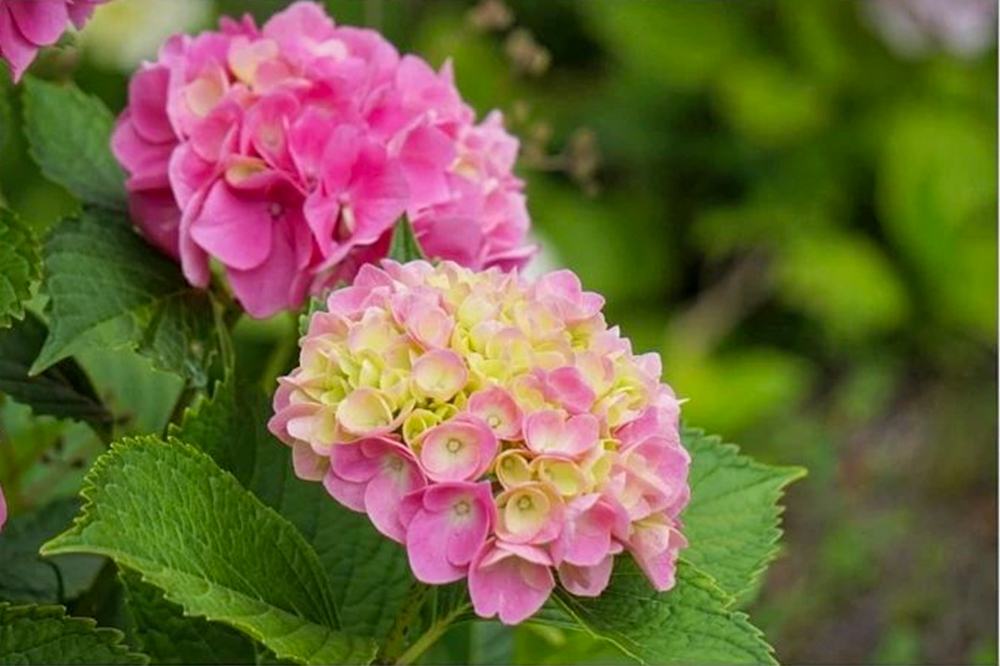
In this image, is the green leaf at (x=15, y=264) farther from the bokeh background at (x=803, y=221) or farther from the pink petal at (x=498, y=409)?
the bokeh background at (x=803, y=221)

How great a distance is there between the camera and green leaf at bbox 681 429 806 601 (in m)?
0.76

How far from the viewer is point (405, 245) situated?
79 centimetres

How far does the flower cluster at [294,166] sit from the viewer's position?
816 mm

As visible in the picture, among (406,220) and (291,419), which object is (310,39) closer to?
(406,220)

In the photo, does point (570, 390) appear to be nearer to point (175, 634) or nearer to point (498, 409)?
point (498, 409)

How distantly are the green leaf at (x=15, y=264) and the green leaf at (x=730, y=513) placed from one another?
0.30 m

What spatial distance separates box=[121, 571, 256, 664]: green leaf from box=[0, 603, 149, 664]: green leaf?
49mm

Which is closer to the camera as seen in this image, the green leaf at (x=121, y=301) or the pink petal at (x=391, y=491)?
the pink petal at (x=391, y=491)

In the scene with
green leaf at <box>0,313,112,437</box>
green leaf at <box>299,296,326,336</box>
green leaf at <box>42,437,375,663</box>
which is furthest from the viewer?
green leaf at <box>0,313,112,437</box>

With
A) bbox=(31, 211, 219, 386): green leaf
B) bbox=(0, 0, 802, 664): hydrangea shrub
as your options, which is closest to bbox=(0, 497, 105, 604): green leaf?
bbox=(0, 0, 802, 664): hydrangea shrub

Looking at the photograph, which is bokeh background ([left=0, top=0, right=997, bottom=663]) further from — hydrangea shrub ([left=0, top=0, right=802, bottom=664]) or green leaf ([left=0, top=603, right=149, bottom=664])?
green leaf ([left=0, top=603, right=149, bottom=664])

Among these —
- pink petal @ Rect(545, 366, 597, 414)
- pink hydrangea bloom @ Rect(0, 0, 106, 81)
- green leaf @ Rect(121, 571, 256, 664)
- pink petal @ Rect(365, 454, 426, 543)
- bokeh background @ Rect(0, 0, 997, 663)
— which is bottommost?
green leaf @ Rect(121, 571, 256, 664)

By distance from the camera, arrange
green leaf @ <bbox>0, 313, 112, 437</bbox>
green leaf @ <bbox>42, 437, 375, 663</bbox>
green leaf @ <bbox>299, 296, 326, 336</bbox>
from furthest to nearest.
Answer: green leaf @ <bbox>0, 313, 112, 437</bbox> < green leaf @ <bbox>299, 296, 326, 336</bbox> < green leaf @ <bbox>42, 437, 375, 663</bbox>

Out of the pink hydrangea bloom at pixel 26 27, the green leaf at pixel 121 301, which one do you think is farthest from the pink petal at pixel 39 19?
the green leaf at pixel 121 301
